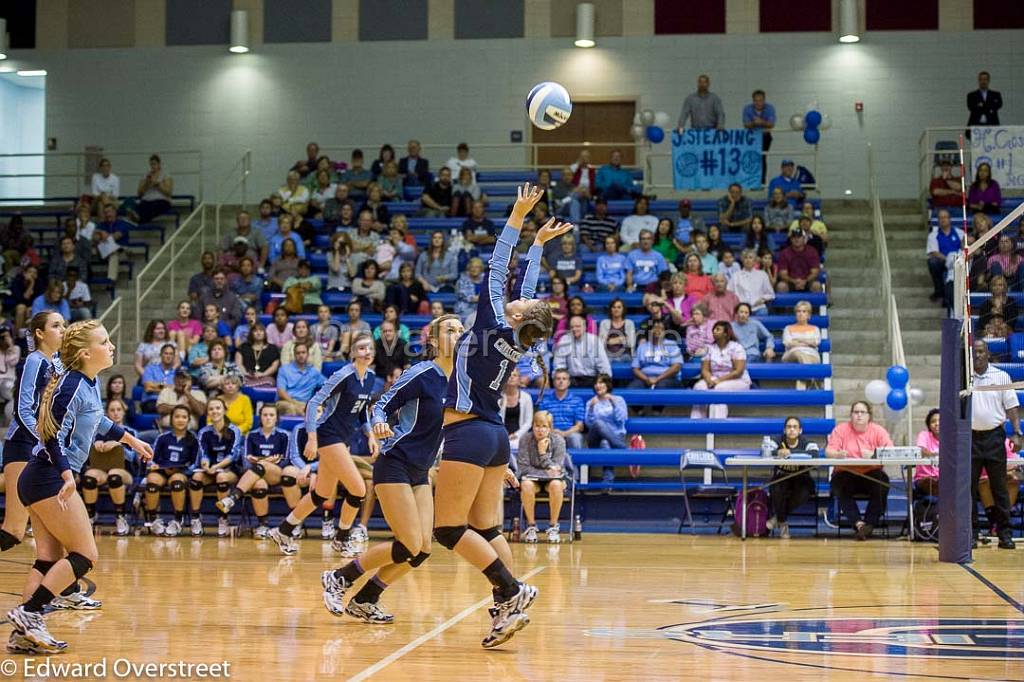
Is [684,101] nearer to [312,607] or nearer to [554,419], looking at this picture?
[554,419]

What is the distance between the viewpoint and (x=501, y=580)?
6859 mm

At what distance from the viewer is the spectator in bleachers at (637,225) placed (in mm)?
19484

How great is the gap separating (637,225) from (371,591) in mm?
12729

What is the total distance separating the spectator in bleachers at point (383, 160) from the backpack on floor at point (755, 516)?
33.1 feet

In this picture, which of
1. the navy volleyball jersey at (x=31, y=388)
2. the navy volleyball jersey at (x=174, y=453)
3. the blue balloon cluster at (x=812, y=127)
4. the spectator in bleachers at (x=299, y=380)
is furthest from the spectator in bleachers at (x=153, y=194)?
the navy volleyball jersey at (x=31, y=388)

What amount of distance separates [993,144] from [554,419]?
28.6 ft

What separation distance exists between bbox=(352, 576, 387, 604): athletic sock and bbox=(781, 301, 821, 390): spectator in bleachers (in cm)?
1015

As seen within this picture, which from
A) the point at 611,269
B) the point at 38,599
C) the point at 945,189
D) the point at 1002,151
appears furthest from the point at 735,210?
the point at 38,599

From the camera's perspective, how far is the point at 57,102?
984 inches

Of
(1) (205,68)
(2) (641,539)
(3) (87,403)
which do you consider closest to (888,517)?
(2) (641,539)

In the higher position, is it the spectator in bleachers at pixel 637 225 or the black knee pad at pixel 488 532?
the spectator in bleachers at pixel 637 225

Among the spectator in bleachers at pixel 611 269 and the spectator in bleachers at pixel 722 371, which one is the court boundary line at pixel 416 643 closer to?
the spectator in bleachers at pixel 722 371

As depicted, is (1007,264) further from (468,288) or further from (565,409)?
(468,288)

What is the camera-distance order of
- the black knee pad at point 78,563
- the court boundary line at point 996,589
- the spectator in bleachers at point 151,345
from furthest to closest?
the spectator in bleachers at point 151,345, the court boundary line at point 996,589, the black knee pad at point 78,563
